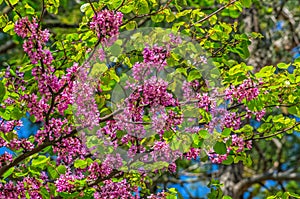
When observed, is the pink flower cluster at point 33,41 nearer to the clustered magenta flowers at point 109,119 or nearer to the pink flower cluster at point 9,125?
the clustered magenta flowers at point 109,119

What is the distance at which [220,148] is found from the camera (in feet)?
10.7

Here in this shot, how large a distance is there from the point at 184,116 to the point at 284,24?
6054mm

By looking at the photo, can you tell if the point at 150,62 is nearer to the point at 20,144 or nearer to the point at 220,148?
the point at 220,148

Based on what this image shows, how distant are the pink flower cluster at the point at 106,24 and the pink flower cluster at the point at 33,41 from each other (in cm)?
35

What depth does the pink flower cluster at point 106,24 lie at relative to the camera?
9.63ft

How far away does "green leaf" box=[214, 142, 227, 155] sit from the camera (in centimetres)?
326

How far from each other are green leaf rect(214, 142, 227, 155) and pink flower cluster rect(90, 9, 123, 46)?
3.29ft

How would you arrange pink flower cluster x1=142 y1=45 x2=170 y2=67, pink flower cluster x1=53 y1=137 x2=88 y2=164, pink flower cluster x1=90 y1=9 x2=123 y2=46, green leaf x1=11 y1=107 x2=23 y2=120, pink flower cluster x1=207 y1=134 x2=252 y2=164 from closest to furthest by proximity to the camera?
A: 1. pink flower cluster x1=90 y1=9 x2=123 y2=46
2. pink flower cluster x1=142 y1=45 x2=170 y2=67
3. green leaf x1=11 y1=107 x2=23 y2=120
4. pink flower cluster x1=53 y1=137 x2=88 y2=164
5. pink flower cluster x1=207 y1=134 x2=252 y2=164

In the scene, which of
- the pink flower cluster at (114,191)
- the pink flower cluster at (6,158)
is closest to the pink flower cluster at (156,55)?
the pink flower cluster at (114,191)

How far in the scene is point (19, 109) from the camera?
10.7 feet

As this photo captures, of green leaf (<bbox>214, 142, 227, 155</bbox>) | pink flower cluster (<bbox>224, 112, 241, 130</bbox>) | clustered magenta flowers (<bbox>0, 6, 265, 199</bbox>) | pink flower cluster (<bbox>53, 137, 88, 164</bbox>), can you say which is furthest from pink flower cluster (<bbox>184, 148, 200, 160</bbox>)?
pink flower cluster (<bbox>53, 137, 88, 164</bbox>)

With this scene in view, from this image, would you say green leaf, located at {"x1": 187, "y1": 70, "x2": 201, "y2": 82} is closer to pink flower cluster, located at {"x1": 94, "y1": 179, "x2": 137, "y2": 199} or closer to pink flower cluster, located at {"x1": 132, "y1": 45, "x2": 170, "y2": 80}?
pink flower cluster, located at {"x1": 132, "y1": 45, "x2": 170, "y2": 80}

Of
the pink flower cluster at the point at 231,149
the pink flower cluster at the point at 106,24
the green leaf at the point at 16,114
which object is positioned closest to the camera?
the pink flower cluster at the point at 106,24

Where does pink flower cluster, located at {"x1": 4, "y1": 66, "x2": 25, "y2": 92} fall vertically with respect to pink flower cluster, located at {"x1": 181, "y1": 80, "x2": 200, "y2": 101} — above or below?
above
